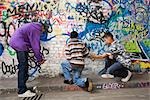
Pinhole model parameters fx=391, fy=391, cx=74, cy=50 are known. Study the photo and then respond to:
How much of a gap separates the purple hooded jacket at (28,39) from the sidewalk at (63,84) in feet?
2.76

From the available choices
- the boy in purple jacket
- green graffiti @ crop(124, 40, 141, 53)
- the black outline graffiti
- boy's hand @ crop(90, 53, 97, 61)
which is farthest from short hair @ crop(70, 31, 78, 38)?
the black outline graffiti

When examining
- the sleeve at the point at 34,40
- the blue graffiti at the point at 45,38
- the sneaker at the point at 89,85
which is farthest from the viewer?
the blue graffiti at the point at 45,38

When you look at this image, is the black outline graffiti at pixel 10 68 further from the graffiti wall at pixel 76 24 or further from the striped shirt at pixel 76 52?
the striped shirt at pixel 76 52

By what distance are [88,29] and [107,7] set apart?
718 millimetres

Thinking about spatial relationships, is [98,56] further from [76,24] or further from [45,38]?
[45,38]

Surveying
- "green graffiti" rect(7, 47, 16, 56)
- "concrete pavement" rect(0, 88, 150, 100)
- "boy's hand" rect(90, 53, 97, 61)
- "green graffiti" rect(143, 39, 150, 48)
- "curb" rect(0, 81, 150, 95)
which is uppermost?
"green graffiti" rect(143, 39, 150, 48)

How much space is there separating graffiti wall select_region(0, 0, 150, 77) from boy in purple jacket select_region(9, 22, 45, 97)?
1.04m

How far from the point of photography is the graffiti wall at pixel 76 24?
941 cm

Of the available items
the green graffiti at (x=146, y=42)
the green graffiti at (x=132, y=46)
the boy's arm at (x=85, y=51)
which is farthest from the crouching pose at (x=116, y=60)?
the green graffiti at (x=146, y=42)

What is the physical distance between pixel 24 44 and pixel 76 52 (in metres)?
1.29

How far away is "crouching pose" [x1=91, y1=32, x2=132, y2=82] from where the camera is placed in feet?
30.5

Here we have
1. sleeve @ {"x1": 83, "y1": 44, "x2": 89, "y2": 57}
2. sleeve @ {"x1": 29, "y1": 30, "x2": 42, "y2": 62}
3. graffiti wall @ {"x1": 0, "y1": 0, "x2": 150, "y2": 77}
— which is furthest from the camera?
graffiti wall @ {"x1": 0, "y1": 0, "x2": 150, "y2": 77}

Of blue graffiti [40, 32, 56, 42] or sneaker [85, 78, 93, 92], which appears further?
blue graffiti [40, 32, 56, 42]

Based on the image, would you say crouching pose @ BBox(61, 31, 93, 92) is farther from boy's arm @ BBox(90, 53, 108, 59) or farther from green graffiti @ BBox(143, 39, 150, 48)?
green graffiti @ BBox(143, 39, 150, 48)
